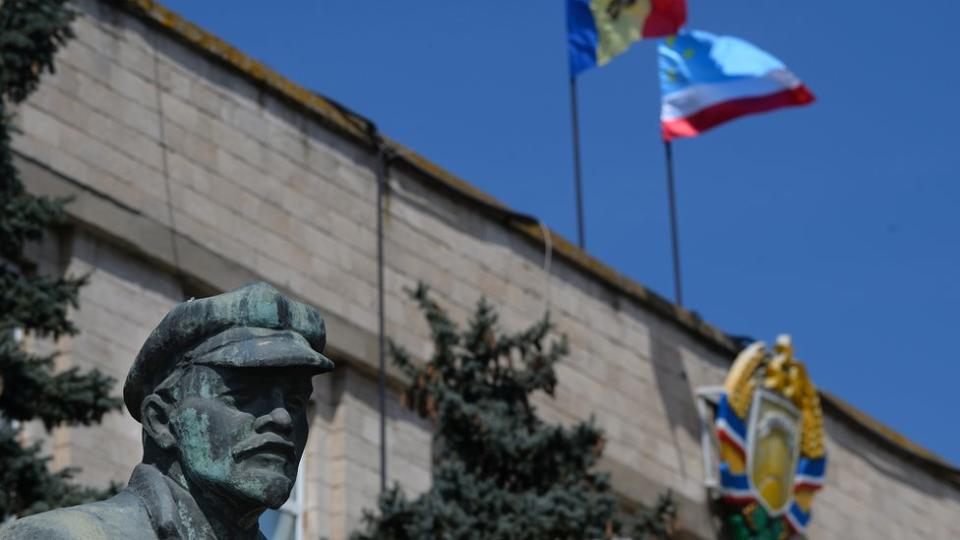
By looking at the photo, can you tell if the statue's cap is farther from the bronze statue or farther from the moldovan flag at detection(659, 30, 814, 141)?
the moldovan flag at detection(659, 30, 814, 141)

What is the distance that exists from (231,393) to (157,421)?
15cm

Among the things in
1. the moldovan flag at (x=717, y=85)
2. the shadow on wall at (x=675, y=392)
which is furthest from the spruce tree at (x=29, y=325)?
the moldovan flag at (x=717, y=85)

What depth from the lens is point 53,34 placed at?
60.9ft

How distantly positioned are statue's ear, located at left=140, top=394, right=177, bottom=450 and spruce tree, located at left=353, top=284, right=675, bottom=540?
14.6m

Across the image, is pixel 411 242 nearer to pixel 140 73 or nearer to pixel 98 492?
pixel 140 73

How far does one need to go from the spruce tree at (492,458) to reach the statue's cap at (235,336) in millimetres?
14582

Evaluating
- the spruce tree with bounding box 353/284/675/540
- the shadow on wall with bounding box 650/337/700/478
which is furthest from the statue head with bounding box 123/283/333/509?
the shadow on wall with bounding box 650/337/700/478

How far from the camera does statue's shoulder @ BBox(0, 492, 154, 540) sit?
534cm

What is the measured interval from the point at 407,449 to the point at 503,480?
4500mm

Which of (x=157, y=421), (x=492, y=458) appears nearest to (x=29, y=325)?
(x=492, y=458)

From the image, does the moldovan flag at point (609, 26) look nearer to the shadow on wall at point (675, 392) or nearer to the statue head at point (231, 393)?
the shadow on wall at point (675, 392)

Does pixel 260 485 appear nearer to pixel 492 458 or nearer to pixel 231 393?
pixel 231 393

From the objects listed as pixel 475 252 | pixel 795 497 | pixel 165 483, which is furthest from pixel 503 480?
pixel 165 483

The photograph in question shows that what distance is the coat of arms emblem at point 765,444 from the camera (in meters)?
30.6
